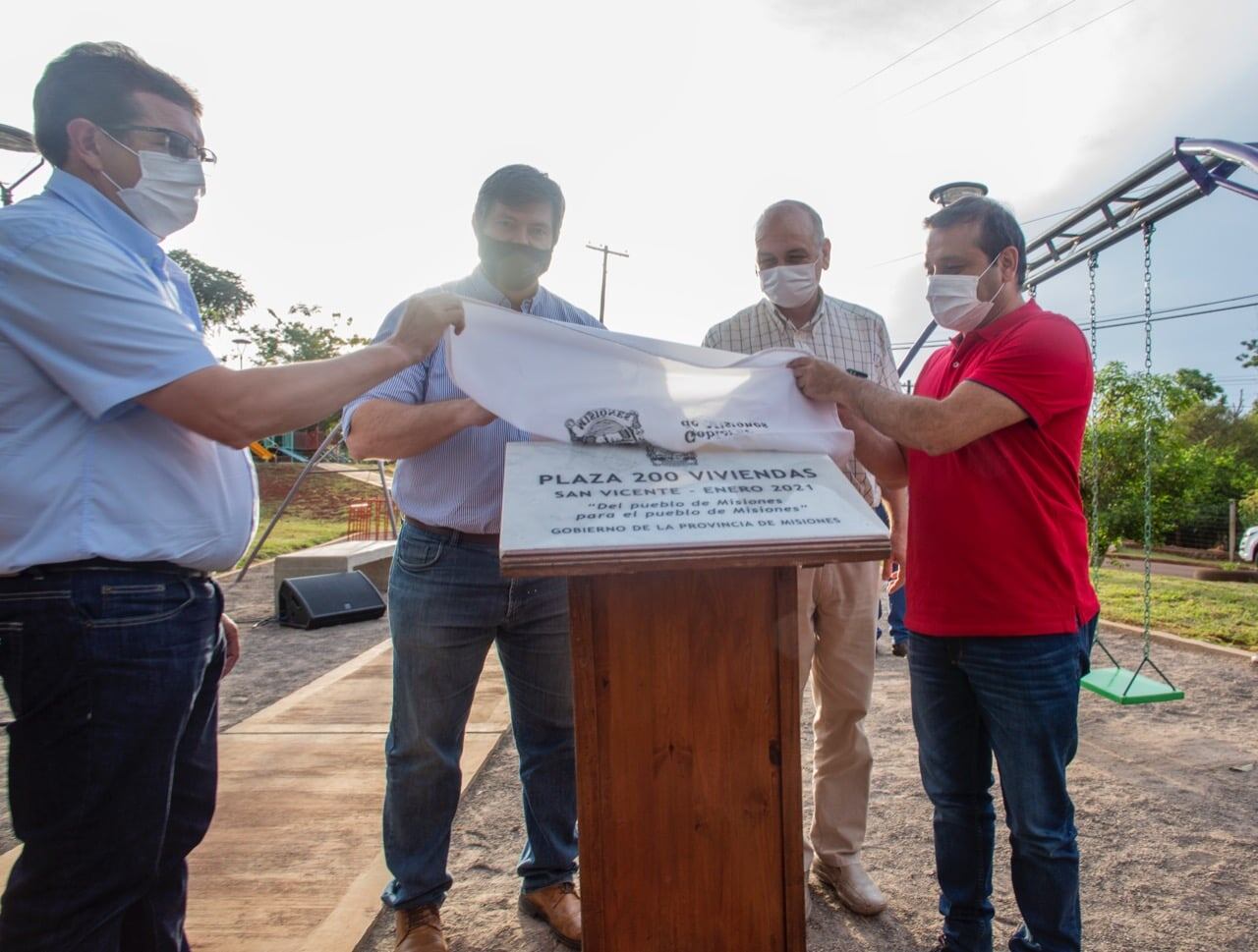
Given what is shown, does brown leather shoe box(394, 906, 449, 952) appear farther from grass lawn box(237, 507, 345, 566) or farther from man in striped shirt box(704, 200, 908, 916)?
grass lawn box(237, 507, 345, 566)

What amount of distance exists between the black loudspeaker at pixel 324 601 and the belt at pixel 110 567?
24.8 ft

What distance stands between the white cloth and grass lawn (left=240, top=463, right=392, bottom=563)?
547 inches

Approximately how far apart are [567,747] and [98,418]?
68.0 inches

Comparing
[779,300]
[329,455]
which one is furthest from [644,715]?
[329,455]

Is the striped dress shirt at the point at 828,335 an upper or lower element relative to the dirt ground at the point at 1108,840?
upper

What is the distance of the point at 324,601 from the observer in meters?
8.93

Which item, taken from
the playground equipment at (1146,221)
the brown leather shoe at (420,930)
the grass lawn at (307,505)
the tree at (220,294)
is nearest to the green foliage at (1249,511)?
the playground equipment at (1146,221)

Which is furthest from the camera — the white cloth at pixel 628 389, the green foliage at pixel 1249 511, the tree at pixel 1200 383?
the tree at pixel 1200 383

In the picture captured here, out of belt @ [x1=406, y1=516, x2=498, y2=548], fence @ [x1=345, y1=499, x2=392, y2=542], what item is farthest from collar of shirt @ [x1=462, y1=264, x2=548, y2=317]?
fence @ [x1=345, y1=499, x2=392, y2=542]

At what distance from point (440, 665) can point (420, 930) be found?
31.6 inches

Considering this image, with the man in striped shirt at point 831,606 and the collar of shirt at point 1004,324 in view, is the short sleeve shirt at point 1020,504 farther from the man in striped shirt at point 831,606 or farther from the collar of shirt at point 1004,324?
the man in striped shirt at point 831,606

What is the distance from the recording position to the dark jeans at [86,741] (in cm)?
149

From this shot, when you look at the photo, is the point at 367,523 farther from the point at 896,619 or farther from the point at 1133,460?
the point at 1133,460

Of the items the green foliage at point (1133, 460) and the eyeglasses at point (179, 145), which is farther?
the green foliage at point (1133, 460)
